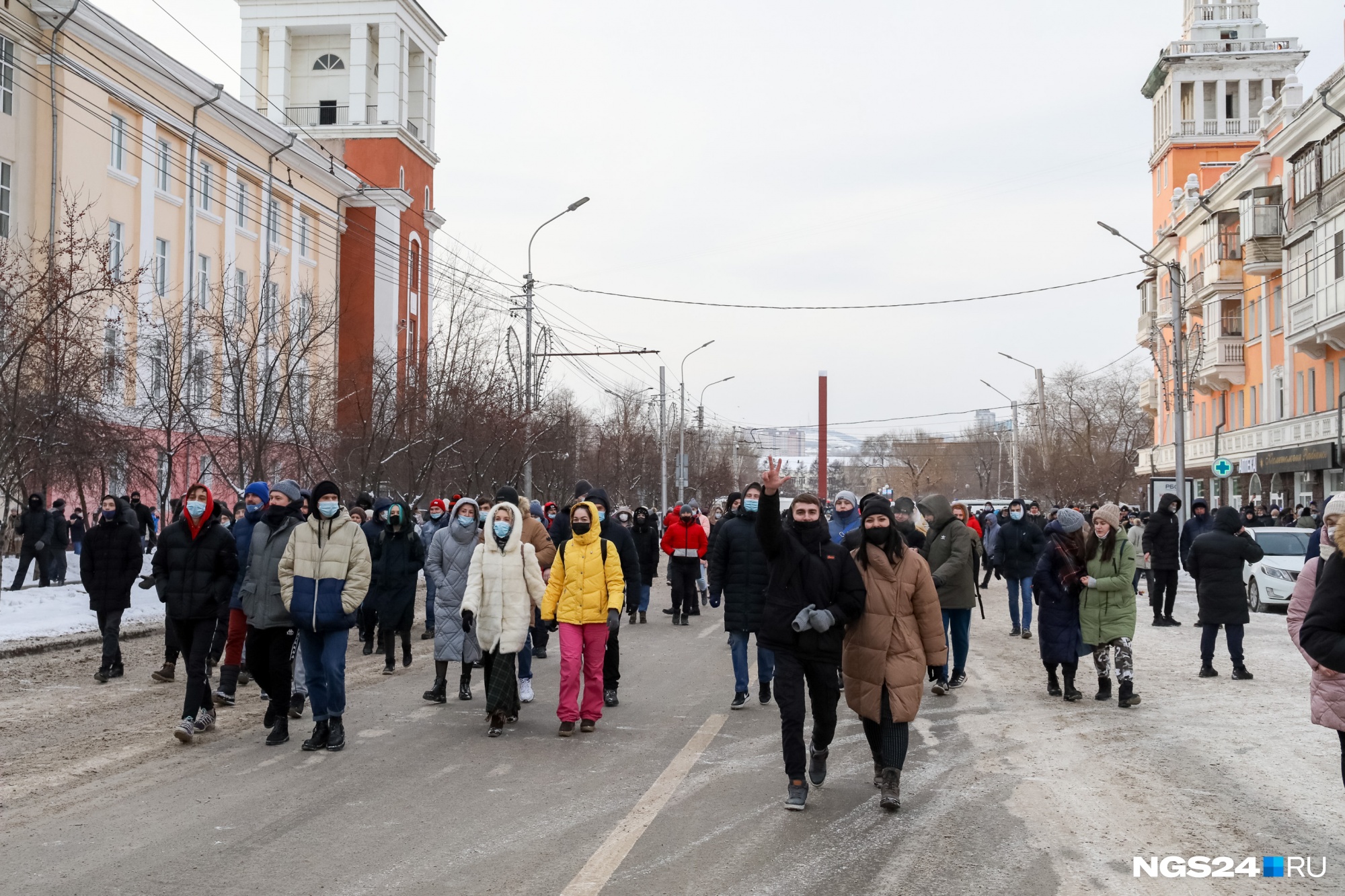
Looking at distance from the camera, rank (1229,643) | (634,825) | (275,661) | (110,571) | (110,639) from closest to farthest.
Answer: (634,825) → (275,661) → (110,639) → (110,571) → (1229,643)

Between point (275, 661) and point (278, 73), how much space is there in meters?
49.1

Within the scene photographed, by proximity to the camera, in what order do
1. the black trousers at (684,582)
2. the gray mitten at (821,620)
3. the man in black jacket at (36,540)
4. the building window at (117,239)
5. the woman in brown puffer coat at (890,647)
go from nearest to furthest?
1. the gray mitten at (821,620)
2. the woman in brown puffer coat at (890,647)
3. the black trousers at (684,582)
4. the man in black jacket at (36,540)
5. the building window at (117,239)

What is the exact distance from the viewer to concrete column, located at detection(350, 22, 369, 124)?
52406mm

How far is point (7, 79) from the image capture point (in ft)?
101

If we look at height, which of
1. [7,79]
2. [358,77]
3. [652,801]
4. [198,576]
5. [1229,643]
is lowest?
[652,801]

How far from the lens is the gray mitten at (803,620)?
6793mm

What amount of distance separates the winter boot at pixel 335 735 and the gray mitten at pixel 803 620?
3.67 m

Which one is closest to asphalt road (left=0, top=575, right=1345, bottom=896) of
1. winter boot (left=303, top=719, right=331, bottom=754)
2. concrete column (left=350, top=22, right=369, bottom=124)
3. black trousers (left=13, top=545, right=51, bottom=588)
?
winter boot (left=303, top=719, right=331, bottom=754)

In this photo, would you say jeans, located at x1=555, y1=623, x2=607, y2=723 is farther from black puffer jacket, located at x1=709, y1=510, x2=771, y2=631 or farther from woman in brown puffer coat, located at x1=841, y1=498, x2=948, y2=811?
woman in brown puffer coat, located at x1=841, y1=498, x2=948, y2=811

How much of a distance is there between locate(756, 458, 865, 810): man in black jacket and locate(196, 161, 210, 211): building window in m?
37.6

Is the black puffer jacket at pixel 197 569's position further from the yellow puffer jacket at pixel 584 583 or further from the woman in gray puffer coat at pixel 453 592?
the yellow puffer jacket at pixel 584 583

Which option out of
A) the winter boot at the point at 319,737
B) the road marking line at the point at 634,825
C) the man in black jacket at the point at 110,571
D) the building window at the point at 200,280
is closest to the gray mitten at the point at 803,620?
the road marking line at the point at 634,825

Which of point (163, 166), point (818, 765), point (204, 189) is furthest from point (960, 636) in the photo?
point (204, 189)

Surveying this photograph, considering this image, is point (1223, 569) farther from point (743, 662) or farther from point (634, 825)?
point (634, 825)
